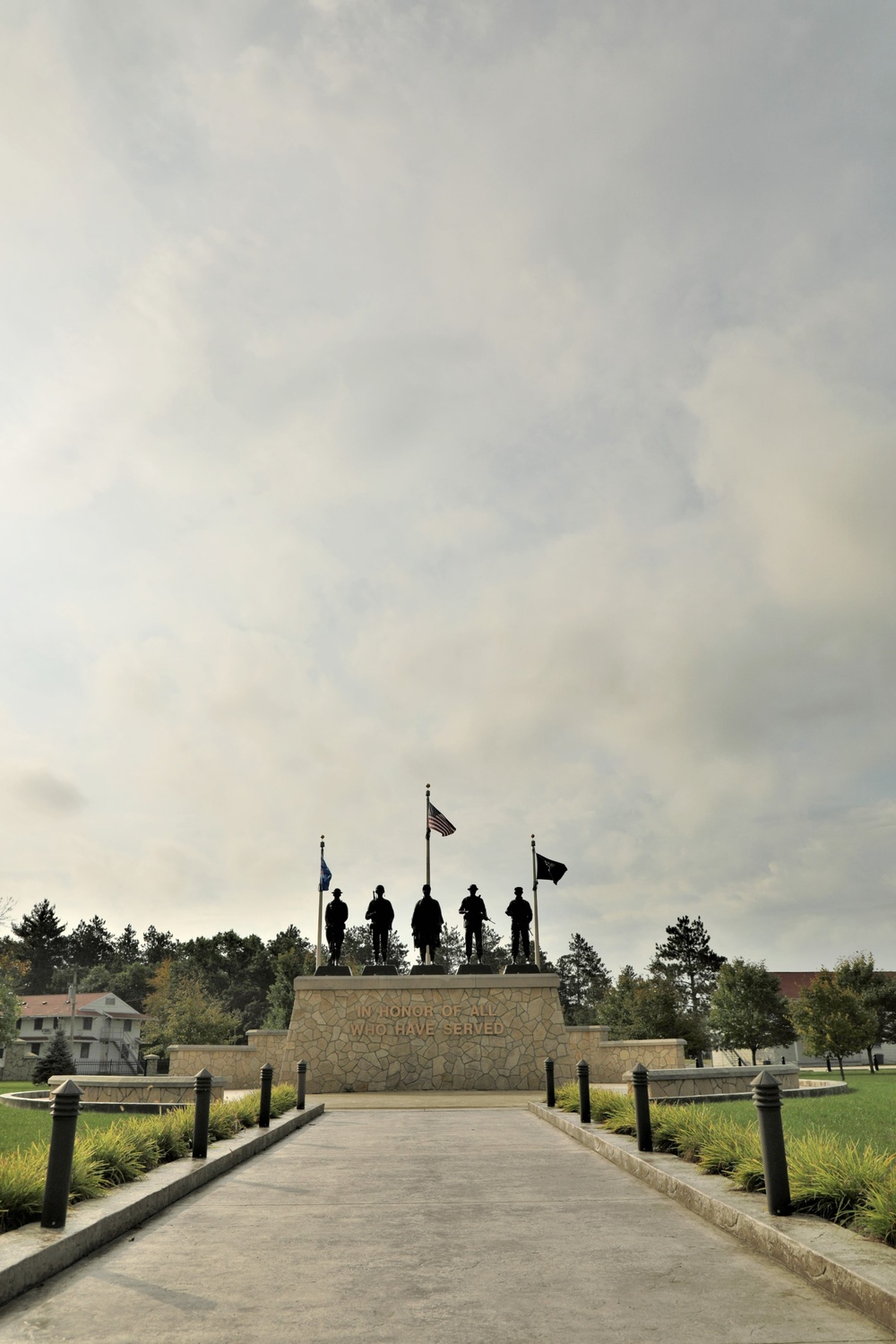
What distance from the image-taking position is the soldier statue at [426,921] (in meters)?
28.2

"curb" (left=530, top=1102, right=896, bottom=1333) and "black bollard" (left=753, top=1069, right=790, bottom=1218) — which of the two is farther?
"black bollard" (left=753, top=1069, right=790, bottom=1218)

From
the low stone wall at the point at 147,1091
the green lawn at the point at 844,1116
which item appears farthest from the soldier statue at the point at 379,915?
the green lawn at the point at 844,1116

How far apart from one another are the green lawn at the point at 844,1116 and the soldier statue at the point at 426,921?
1165 centimetres

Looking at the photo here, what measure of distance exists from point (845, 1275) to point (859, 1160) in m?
2.49

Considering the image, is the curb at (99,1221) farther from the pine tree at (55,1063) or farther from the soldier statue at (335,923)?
the pine tree at (55,1063)

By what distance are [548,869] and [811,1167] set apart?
21.7 m

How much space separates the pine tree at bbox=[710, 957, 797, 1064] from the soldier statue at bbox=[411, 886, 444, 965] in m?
29.4

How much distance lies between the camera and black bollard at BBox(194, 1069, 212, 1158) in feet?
33.9

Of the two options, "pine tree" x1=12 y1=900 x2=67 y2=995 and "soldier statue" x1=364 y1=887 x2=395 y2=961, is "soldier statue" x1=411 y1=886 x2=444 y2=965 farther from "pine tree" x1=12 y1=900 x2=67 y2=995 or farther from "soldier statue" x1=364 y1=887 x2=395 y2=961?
"pine tree" x1=12 y1=900 x2=67 y2=995

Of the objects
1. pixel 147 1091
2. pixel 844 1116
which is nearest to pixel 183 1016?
pixel 147 1091

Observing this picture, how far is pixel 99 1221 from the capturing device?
22.1 ft

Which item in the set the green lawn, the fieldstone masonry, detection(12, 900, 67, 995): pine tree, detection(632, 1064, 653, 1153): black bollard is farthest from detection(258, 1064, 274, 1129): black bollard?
detection(12, 900, 67, 995): pine tree

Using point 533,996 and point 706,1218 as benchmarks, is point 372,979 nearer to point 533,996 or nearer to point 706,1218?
point 533,996

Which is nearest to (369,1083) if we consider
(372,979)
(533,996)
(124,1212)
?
(372,979)
